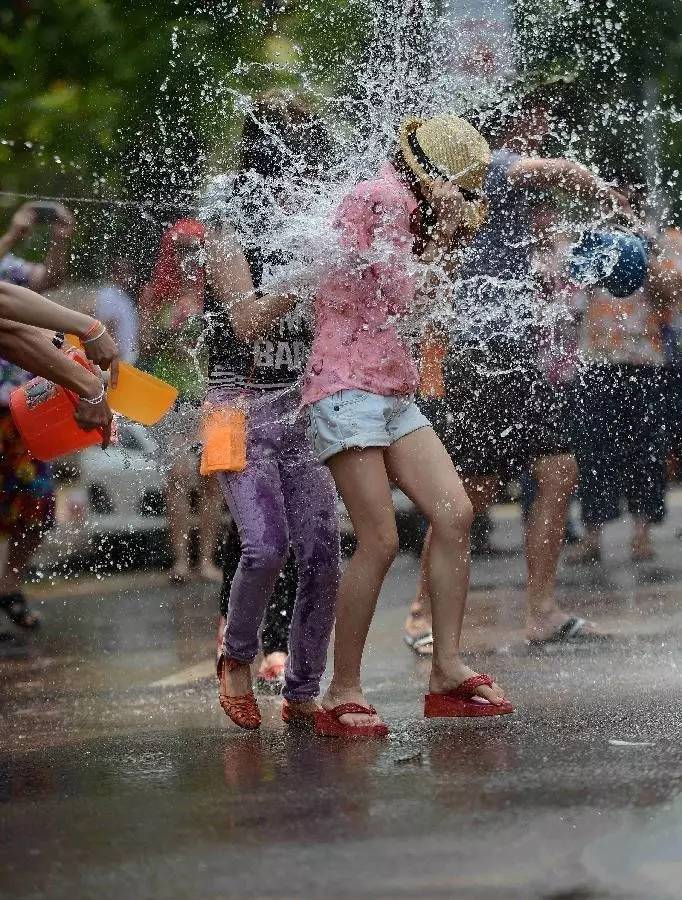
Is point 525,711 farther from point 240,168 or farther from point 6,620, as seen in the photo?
point 6,620

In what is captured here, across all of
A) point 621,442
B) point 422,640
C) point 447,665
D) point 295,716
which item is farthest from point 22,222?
point 621,442

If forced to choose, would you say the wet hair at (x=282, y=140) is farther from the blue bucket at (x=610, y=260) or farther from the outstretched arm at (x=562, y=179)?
the blue bucket at (x=610, y=260)

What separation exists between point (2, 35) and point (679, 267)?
8029mm

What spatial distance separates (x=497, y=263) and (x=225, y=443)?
2.13 meters

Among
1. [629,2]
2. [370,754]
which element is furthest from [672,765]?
[629,2]

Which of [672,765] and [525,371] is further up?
[525,371]

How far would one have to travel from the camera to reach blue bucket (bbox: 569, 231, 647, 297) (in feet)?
24.1

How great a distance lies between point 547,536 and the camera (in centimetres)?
812

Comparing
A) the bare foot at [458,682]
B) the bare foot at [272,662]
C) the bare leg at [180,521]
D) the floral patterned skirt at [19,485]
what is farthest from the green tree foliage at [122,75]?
the bare foot at [458,682]

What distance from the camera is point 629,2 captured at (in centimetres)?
1625

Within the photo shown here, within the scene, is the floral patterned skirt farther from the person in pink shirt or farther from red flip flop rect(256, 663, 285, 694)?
the person in pink shirt

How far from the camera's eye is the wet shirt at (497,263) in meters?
7.32

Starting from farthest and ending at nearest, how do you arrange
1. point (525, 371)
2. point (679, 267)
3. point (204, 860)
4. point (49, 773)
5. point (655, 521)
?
point (655, 521), point (679, 267), point (525, 371), point (49, 773), point (204, 860)

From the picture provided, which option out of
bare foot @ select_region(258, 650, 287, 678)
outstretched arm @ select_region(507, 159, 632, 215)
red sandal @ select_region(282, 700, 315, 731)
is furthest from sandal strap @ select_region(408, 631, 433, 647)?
outstretched arm @ select_region(507, 159, 632, 215)
